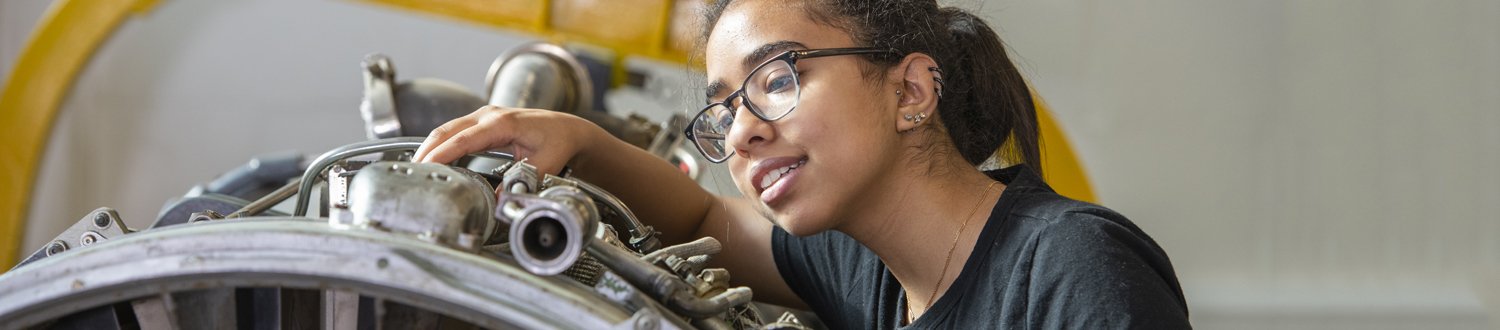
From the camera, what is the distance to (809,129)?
0.77 metres

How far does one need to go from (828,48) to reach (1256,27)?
2.24m

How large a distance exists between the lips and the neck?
0.08 metres

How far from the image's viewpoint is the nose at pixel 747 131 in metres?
0.78

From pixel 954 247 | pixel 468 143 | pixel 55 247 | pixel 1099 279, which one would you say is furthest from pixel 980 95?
pixel 55 247

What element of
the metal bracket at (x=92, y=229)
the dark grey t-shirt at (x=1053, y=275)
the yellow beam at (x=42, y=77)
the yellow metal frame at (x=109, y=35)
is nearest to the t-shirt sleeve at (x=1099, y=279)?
the dark grey t-shirt at (x=1053, y=275)

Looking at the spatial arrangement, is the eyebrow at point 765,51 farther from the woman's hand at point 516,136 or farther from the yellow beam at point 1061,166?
the yellow beam at point 1061,166

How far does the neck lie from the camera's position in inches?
32.9

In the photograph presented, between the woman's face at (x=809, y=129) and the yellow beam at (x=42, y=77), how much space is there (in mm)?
1380

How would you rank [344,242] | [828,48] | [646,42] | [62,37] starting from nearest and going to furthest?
1. [344,242]
2. [828,48]
3. [646,42]
4. [62,37]

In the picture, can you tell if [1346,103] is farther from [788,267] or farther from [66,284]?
[66,284]

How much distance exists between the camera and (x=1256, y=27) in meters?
2.74

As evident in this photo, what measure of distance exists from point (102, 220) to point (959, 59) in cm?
57

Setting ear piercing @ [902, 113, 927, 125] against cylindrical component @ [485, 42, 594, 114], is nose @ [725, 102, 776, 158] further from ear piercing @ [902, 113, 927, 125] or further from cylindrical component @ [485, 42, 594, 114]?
cylindrical component @ [485, 42, 594, 114]

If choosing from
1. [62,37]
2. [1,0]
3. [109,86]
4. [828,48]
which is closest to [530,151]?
[828,48]
